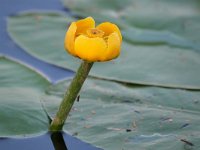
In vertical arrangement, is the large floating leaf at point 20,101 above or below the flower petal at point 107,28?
below

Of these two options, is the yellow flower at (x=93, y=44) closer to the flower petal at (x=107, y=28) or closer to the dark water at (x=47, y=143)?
the flower petal at (x=107, y=28)

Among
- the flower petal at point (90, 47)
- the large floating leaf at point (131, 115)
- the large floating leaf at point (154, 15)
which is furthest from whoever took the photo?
the large floating leaf at point (154, 15)

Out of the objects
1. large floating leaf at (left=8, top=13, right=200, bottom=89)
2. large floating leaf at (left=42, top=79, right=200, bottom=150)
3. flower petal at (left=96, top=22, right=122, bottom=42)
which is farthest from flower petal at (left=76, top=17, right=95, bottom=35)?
large floating leaf at (left=8, top=13, right=200, bottom=89)

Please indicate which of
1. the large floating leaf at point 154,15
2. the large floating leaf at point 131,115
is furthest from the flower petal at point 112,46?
the large floating leaf at point 154,15

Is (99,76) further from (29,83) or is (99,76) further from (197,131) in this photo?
(197,131)

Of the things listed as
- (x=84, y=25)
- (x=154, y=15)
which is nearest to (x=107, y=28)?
(x=84, y=25)

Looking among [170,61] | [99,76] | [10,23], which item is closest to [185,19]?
[170,61]

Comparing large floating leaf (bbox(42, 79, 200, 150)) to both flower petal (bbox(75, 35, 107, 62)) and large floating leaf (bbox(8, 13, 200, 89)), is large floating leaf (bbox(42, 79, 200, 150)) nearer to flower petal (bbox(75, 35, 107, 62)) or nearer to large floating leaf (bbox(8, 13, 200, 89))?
large floating leaf (bbox(8, 13, 200, 89))

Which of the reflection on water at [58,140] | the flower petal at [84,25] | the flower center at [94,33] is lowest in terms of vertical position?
the reflection on water at [58,140]

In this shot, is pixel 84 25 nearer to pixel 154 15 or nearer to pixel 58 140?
pixel 58 140
